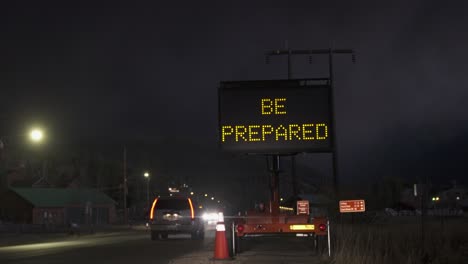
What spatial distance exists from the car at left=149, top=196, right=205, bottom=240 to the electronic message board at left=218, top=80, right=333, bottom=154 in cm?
1112

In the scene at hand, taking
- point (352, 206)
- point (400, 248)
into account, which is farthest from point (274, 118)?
point (352, 206)

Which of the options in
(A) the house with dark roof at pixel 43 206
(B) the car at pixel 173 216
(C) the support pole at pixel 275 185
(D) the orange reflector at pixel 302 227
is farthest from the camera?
(A) the house with dark roof at pixel 43 206

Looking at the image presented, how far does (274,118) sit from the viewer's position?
60.2ft

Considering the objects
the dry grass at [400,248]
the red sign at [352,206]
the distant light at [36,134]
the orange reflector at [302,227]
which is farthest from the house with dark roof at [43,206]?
the orange reflector at [302,227]

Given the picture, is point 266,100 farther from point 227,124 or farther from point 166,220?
point 166,220

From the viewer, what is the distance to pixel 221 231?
16875mm

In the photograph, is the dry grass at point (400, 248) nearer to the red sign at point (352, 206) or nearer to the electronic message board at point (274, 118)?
the red sign at point (352, 206)

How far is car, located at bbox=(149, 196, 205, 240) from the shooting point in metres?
28.5

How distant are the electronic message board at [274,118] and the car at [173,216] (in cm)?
1112

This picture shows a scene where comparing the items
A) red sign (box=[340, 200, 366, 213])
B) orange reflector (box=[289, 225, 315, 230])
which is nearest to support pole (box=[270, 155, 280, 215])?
orange reflector (box=[289, 225, 315, 230])

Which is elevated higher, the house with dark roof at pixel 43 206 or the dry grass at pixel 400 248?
the house with dark roof at pixel 43 206

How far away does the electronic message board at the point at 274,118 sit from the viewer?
18.1 m

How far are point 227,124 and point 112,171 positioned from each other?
110825 mm

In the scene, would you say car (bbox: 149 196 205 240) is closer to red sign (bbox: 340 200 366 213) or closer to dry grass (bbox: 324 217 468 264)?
red sign (bbox: 340 200 366 213)
